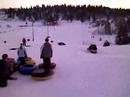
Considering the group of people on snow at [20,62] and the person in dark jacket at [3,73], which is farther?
the group of people on snow at [20,62]

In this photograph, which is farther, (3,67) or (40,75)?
(40,75)

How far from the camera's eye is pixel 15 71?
15375mm

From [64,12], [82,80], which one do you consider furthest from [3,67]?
[64,12]

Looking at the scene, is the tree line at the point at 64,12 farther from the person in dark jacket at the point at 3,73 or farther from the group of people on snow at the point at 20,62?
the person in dark jacket at the point at 3,73

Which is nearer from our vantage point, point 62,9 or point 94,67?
point 94,67

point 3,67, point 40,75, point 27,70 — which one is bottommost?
point 40,75

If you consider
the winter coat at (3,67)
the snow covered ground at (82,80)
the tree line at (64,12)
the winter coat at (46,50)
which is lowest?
the snow covered ground at (82,80)

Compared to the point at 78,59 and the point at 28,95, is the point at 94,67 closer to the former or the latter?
the point at 78,59

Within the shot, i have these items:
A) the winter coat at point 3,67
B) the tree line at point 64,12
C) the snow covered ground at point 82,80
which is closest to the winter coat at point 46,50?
the snow covered ground at point 82,80

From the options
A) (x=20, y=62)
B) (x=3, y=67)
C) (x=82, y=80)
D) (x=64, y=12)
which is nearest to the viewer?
(x=3, y=67)

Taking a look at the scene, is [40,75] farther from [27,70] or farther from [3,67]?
[3,67]

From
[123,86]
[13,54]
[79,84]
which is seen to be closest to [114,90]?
[123,86]

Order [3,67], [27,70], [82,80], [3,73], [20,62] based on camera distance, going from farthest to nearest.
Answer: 1. [20,62]
2. [27,70]
3. [82,80]
4. [3,67]
5. [3,73]

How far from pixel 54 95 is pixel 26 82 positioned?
7.03 ft
